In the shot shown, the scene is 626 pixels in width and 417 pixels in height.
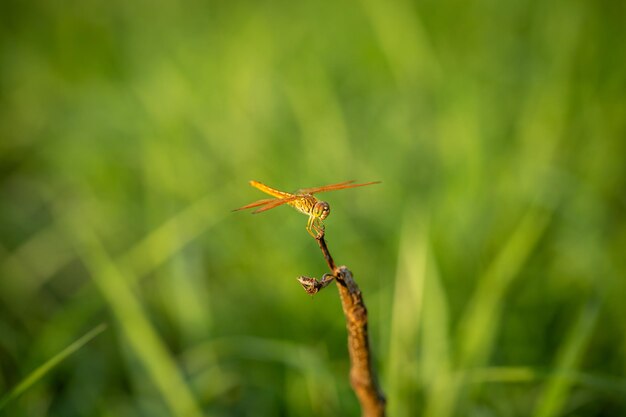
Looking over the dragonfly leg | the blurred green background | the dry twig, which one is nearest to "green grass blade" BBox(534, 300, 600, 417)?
the blurred green background

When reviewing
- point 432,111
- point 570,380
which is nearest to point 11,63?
point 432,111

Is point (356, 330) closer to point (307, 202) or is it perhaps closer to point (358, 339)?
point (358, 339)

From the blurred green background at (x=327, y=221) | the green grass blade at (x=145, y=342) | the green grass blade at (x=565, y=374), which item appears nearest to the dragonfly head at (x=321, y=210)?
the blurred green background at (x=327, y=221)

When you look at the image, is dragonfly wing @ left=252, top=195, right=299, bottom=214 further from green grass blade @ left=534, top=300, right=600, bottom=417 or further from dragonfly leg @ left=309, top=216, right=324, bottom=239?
green grass blade @ left=534, top=300, right=600, bottom=417

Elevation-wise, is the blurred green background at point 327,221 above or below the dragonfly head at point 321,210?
above

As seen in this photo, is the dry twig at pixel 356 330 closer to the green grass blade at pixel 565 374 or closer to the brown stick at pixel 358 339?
the brown stick at pixel 358 339

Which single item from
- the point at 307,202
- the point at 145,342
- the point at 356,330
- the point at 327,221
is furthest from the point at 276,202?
the point at 327,221
